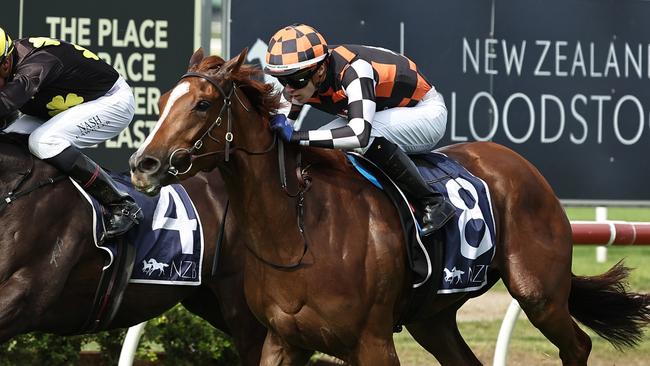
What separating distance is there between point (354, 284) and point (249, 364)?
1017 millimetres

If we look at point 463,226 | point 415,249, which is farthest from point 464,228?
point 415,249

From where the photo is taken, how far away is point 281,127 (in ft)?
14.9

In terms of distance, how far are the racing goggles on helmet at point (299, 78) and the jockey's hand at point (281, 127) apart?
16 centimetres

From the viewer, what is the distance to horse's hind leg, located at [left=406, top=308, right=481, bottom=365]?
18.3 ft

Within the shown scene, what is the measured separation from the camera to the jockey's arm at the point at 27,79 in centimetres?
475

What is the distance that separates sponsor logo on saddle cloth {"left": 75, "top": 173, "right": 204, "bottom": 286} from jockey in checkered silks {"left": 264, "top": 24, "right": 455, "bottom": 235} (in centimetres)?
69

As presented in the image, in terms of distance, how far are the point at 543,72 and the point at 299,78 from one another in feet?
12.7

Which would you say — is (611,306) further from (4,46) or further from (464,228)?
(4,46)

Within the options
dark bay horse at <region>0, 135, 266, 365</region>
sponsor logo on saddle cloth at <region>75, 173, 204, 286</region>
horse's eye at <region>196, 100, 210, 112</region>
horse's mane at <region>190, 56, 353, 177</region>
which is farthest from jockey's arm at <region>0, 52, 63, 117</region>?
horse's eye at <region>196, 100, 210, 112</region>

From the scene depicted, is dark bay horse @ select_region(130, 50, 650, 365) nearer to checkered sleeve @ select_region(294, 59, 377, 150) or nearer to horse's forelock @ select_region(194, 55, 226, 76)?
horse's forelock @ select_region(194, 55, 226, 76)

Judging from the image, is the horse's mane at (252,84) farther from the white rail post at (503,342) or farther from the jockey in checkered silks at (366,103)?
the white rail post at (503,342)

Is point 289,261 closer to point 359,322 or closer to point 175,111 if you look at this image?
point 359,322

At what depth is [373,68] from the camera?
4.88 metres

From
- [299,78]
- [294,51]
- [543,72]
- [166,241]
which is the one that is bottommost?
[166,241]
